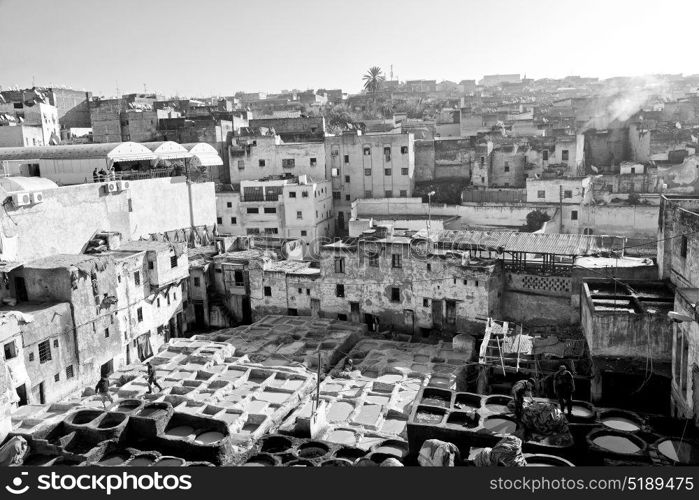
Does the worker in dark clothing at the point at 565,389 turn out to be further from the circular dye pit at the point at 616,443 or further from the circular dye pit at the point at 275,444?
the circular dye pit at the point at 275,444

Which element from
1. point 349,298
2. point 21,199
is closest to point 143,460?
point 21,199

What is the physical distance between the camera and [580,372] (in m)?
20.3

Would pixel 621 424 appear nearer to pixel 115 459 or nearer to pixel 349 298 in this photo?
pixel 115 459

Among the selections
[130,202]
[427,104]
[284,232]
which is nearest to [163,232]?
[130,202]

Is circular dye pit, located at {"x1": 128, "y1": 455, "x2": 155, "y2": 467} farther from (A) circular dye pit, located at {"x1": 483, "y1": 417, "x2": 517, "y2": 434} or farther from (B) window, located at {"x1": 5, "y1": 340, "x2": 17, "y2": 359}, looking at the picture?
(B) window, located at {"x1": 5, "y1": 340, "x2": 17, "y2": 359}

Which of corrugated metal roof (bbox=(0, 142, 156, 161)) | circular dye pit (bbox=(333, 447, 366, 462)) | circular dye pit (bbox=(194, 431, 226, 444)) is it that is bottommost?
circular dye pit (bbox=(194, 431, 226, 444))

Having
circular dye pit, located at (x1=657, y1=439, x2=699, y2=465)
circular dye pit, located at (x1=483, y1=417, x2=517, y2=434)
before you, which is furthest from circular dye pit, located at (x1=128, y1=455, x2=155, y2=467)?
circular dye pit, located at (x1=657, y1=439, x2=699, y2=465)

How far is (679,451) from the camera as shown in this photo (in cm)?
1300

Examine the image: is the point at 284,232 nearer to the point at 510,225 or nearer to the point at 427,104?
the point at 510,225

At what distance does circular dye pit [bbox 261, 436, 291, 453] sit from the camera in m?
15.0

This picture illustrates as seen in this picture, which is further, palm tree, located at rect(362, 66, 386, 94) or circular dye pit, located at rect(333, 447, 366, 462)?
palm tree, located at rect(362, 66, 386, 94)

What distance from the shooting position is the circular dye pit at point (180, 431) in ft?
54.8

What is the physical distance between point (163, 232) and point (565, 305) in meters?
20.9

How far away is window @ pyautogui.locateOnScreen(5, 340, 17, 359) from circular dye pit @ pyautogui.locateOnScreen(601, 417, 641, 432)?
16935 mm
